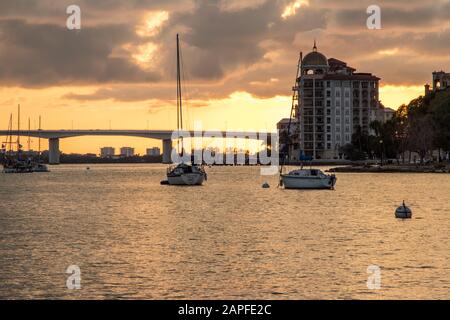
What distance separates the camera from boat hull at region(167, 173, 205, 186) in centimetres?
12975

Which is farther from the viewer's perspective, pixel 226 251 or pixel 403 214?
pixel 403 214

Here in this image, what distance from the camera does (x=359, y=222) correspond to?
6531 centimetres

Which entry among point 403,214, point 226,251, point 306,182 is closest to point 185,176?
point 306,182

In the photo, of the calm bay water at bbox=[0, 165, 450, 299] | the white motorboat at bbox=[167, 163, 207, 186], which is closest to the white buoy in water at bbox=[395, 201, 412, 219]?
the calm bay water at bbox=[0, 165, 450, 299]

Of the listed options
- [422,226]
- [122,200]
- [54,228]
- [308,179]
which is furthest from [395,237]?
[308,179]

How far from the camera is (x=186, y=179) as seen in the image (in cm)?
13038

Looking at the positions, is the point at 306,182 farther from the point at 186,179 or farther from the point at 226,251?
the point at 226,251

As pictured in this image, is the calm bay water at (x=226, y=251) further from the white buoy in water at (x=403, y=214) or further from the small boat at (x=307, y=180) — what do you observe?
the small boat at (x=307, y=180)

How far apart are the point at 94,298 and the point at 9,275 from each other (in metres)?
6.67

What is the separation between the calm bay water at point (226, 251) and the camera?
115 feet

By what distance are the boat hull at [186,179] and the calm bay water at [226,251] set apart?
44358mm

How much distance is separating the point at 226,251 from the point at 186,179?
8399cm

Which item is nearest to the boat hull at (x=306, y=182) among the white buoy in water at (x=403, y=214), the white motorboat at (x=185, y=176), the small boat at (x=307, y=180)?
the small boat at (x=307, y=180)

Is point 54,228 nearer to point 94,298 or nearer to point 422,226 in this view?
point 422,226
